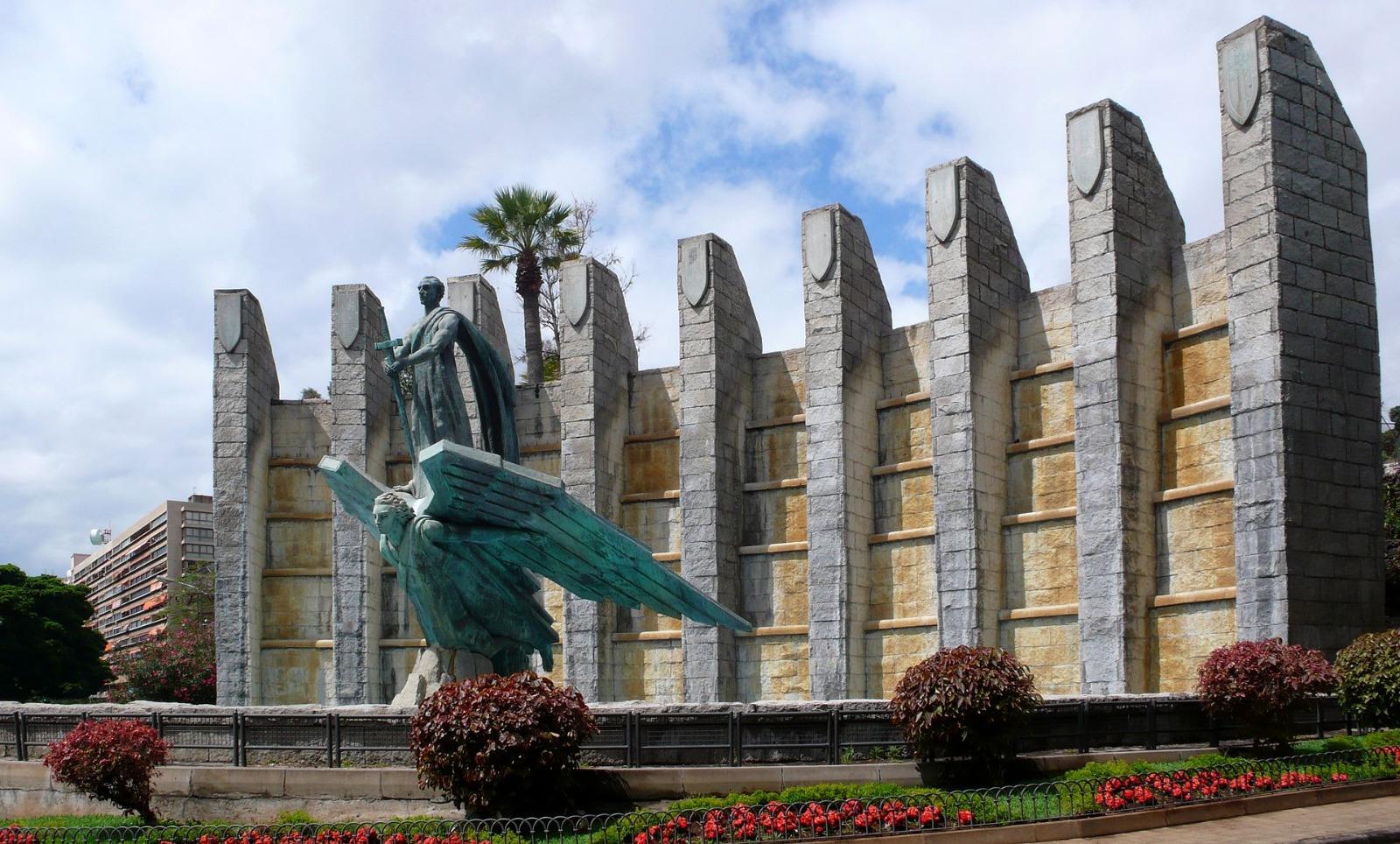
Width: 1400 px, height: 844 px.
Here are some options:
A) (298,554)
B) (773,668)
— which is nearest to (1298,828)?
(773,668)

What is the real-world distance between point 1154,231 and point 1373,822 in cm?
1475

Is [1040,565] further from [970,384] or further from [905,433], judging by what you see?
[905,433]

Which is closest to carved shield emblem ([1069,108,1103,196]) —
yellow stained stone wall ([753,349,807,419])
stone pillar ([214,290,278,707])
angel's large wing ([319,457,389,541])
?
yellow stained stone wall ([753,349,807,419])

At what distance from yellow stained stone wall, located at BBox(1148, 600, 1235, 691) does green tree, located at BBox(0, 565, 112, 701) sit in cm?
3464

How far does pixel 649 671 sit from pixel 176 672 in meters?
19.7

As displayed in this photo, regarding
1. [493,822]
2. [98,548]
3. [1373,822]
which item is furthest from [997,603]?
[98,548]

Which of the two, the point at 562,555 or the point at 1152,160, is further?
the point at 1152,160

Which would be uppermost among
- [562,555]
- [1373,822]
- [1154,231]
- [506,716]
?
[1154,231]

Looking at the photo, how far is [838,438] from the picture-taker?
29031mm

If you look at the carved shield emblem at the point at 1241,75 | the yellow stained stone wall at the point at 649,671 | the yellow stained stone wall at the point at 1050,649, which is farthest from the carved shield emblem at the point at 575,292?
the carved shield emblem at the point at 1241,75

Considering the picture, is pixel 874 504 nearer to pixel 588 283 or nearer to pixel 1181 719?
pixel 588 283

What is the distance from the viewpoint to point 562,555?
63.9ft

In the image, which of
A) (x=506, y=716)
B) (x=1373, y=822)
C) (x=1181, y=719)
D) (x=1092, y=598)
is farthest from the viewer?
(x=1092, y=598)

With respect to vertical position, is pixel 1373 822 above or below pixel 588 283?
below
